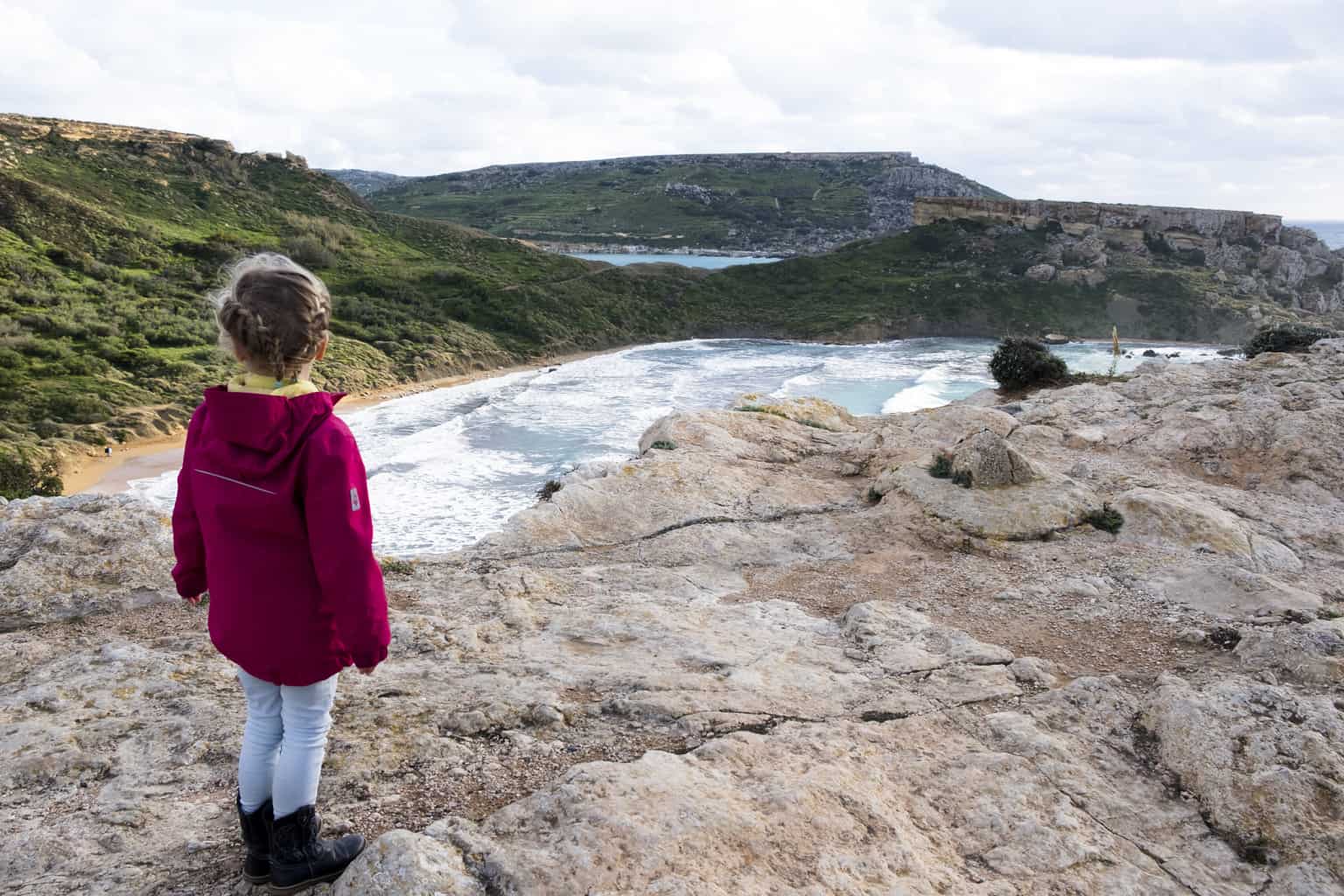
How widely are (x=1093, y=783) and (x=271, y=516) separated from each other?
3.30 m

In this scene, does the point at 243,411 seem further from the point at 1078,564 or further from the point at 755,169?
the point at 755,169

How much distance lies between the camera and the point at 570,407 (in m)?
27.5

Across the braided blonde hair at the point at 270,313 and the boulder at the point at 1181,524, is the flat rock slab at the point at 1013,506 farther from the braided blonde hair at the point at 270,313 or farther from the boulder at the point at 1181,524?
the braided blonde hair at the point at 270,313

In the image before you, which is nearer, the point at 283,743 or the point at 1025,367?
the point at 283,743

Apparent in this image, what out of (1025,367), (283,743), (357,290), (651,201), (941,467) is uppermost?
(651,201)

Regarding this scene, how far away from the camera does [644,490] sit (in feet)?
27.6

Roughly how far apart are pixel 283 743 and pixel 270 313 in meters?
1.30

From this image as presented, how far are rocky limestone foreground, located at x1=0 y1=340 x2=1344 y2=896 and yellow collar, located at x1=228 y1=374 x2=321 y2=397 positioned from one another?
1.39 metres

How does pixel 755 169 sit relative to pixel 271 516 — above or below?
above

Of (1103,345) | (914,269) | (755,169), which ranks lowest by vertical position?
(1103,345)

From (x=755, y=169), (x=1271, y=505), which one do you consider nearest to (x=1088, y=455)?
(x=1271, y=505)

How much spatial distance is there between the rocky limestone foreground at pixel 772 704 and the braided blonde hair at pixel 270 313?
149 centimetres

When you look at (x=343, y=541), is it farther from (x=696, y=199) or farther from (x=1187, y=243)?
(x=696, y=199)

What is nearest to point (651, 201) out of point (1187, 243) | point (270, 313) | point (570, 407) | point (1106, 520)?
point (1187, 243)
